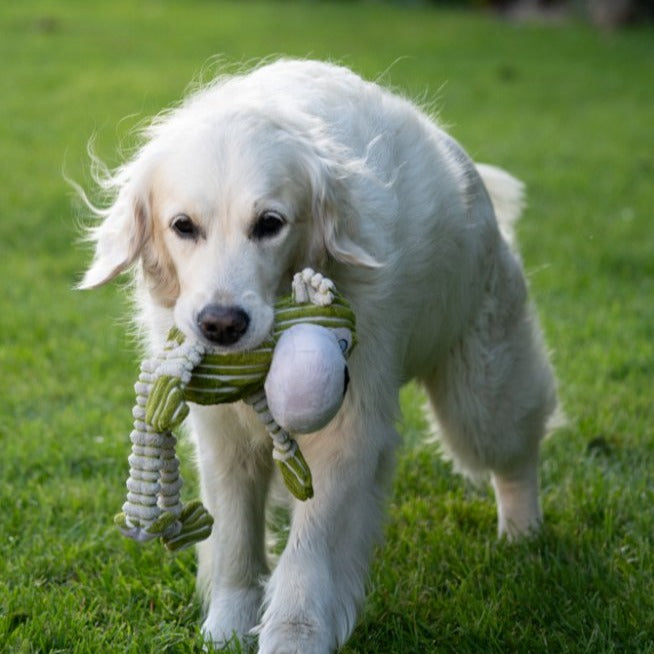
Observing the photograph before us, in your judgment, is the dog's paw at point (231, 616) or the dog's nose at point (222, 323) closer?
the dog's nose at point (222, 323)

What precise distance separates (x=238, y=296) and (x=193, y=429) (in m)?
0.96

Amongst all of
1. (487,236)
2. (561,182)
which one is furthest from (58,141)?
(487,236)

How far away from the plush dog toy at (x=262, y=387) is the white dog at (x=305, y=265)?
0.22ft

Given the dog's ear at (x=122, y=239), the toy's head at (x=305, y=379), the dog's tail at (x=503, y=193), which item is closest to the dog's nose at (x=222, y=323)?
the toy's head at (x=305, y=379)

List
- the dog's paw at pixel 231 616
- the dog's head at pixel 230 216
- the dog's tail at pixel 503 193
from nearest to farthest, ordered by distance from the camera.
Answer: the dog's head at pixel 230 216, the dog's paw at pixel 231 616, the dog's tail at pixel 503 193

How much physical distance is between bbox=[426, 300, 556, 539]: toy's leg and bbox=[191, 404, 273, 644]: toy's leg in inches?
32.7

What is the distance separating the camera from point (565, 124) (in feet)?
40.8

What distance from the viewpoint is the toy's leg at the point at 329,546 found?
129 inches

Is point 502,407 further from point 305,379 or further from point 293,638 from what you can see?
point 305,379

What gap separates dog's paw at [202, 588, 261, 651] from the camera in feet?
12.0

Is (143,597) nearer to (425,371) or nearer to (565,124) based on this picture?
(425,371)

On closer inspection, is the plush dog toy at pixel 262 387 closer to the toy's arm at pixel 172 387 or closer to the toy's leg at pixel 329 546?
the toy's arm at pixel 172 387

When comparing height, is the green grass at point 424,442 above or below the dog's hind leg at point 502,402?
below

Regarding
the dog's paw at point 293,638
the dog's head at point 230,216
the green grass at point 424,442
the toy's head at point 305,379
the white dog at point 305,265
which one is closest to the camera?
the toy's head at point 305,379
